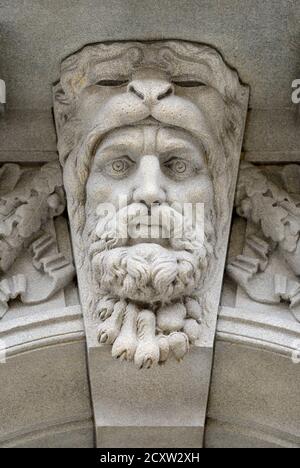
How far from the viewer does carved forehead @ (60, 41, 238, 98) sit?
3092mm

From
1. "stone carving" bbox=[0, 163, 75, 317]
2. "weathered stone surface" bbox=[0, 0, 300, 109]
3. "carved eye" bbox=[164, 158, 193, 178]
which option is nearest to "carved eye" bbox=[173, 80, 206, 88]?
"weathered stone surface" bbox=[0, 0, 300, 109]

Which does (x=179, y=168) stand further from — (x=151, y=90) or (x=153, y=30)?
(x=153, y=30)

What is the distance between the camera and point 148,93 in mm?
3025

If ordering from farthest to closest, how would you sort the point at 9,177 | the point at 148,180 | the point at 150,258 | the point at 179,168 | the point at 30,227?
the point at 9,177 → the point at 30,227 → the point at 179,168 → the point at 148,180 → the point at 150,258

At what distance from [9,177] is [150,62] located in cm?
65

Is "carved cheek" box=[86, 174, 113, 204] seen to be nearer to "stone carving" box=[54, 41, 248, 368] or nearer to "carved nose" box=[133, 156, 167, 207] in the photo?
"stone carving" box=[54, 41, 248, 368]

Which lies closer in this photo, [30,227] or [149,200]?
[149,200]

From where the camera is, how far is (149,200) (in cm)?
289

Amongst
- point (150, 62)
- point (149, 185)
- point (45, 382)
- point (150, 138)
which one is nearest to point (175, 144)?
point (150, 138)

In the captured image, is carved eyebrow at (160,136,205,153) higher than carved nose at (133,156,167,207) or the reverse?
higher

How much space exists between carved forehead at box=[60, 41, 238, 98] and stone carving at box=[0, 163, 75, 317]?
0.38 meters

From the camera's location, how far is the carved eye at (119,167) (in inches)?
120

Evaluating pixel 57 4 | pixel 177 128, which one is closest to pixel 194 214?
pixel 177 128

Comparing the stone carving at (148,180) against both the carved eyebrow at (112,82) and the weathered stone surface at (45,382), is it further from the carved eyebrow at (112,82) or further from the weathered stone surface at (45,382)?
the weathered stone surface at (45,382)
